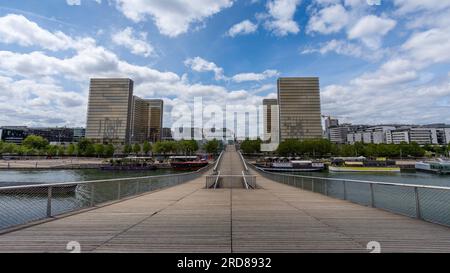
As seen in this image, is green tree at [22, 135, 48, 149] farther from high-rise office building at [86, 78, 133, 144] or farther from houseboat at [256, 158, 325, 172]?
houseboat at [256, 158, 325, 172]

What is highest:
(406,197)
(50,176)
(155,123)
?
(155,123)

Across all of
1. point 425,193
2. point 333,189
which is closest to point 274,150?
point 333,189

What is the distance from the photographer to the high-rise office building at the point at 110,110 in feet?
380

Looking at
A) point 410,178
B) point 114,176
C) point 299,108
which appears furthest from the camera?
point 299,108

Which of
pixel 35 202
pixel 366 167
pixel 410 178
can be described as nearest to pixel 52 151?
pixel 35 202

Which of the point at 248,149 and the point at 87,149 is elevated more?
the point at 248,149

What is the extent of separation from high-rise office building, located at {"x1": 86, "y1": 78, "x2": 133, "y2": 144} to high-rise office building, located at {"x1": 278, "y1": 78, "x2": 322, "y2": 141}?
281ft

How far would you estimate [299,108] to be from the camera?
11931cm

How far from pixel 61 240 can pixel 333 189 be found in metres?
11.9

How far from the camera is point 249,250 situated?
125 inches

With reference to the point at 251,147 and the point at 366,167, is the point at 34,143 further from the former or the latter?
the point at 366,167

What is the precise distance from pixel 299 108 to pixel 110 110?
105564 mm

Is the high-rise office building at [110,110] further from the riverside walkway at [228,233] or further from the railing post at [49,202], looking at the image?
the riverside walkway at [228,233]

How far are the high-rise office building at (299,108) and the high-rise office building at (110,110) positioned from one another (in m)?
85.5
